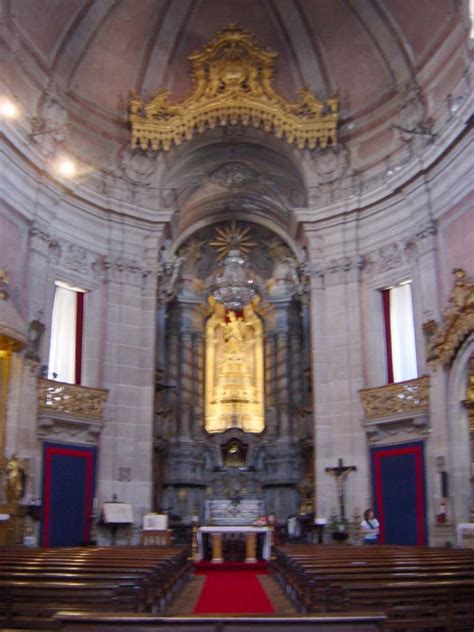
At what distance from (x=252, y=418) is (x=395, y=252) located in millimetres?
9605

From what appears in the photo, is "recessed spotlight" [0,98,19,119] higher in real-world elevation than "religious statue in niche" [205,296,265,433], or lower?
higher

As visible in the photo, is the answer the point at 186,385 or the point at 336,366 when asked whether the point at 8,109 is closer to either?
the point at 336,366

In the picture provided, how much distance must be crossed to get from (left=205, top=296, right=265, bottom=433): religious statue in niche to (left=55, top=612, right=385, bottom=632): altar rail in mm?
20807

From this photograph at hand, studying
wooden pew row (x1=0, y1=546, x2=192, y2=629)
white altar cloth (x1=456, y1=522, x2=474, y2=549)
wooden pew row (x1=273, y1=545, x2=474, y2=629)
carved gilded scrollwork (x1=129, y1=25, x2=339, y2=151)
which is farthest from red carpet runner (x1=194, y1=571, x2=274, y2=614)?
carved gilded scrollwork (x1=129, y1=25, x2=339, y2=151)

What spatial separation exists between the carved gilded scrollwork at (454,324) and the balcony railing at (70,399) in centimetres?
816

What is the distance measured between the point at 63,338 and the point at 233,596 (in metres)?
9.37

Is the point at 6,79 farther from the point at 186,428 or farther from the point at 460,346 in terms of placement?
the point at 186,428

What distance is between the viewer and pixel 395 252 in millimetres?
18359

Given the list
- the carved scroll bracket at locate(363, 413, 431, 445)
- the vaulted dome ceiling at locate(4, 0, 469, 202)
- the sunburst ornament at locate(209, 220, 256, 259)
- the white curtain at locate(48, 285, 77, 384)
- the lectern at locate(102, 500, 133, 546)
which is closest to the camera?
the carved scroll bracket at locate(363, 413, 431, 445)

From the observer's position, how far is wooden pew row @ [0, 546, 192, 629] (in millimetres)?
5941

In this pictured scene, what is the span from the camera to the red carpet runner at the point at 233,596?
9180mm

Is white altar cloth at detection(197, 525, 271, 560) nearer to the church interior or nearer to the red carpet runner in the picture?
the church interior

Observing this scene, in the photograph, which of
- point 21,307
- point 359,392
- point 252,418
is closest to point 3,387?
point 21,307

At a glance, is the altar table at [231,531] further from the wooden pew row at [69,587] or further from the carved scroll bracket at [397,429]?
the wooden pew row at [69,587]
